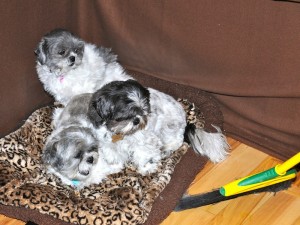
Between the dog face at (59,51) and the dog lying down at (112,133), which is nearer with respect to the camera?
the dog lying down at (112,133)

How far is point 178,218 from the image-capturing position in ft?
12.2

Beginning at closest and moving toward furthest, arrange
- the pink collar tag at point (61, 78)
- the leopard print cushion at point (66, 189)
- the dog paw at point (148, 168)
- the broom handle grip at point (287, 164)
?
the broom handle grip at point (287, 164) < the leopard print cushion at point (66, 189) < the dog paw at point (148, 168) < the pink collar tag at point (61, 78)

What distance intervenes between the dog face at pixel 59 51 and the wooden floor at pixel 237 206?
134 centimetres

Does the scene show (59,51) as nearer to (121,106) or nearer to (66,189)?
(121,106)

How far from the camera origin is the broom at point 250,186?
A: 3430 mm

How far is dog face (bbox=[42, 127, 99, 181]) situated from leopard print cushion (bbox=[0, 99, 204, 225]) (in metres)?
0.19

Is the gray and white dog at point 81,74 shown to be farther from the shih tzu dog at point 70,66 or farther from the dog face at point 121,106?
the dog face at point 121,106

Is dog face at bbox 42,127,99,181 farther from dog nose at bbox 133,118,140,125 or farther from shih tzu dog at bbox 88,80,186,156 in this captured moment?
dog nose at bbox 133,118,140,125

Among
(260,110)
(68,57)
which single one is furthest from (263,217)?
(68,57)

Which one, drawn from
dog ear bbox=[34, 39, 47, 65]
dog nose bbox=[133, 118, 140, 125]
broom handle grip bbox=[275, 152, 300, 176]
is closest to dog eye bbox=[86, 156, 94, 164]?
dog nose bbox=[133, 118, 140, 125]

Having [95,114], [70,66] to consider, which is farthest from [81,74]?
[95,114]

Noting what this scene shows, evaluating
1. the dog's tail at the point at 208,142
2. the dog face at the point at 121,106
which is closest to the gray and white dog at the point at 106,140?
the dog face at the point at 121,106

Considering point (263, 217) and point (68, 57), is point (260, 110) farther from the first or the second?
point (68, 57)

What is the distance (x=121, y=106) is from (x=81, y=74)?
903 mm
